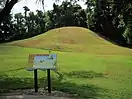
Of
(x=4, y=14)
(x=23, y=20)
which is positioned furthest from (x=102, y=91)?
(x=23, y=20)

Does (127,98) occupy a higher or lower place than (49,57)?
lower

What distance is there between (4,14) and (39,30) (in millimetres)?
78442

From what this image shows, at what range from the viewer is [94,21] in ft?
257

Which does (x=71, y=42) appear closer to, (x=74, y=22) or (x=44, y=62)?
(x=74, y=22)

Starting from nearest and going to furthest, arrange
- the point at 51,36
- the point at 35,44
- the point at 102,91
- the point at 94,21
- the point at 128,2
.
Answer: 1. the point at 102,91
2. the point at 128,2
3. the point at 35,44
4. the point at 51,36
5. the point at 94,21

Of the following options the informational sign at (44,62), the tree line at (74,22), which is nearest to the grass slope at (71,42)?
the tree line at (74,22)

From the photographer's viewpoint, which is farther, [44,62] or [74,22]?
[74,22]

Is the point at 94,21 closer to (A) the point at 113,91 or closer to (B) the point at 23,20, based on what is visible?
(B) the point at 23,20

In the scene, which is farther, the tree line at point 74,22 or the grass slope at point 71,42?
the tree line at point 74,22

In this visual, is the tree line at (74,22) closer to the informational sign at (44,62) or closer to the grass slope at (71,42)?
the grass slope at (71,42)

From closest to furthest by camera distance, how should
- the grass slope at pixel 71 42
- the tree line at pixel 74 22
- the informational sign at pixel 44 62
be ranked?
the informational sign at pixel 44 62
the grass slope at pixel 71 42
the tree line at pixel 74 22

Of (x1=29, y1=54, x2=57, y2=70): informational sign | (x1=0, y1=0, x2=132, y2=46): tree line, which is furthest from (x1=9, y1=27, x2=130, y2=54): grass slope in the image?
(x1=29, y1=54, x2=57, y2=70): informational sign

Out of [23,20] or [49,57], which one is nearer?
[49,57]

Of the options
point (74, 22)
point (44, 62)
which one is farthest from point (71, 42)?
point (44, 62)
